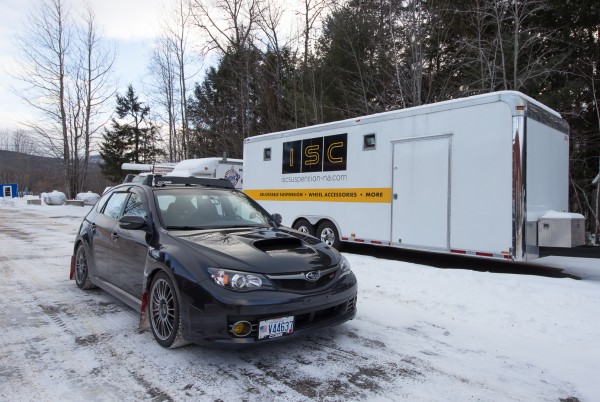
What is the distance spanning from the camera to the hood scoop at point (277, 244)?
150 inches

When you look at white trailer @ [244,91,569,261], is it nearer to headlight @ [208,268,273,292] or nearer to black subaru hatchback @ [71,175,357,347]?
black subaru hatchback @ [71,175,357,347]

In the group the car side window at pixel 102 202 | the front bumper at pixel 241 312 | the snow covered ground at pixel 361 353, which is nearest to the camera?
the snow covered ground at pixel 361 353

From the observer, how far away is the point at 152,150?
4978 cm

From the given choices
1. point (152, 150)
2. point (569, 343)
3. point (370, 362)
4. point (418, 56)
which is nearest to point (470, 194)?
point (569, 343)

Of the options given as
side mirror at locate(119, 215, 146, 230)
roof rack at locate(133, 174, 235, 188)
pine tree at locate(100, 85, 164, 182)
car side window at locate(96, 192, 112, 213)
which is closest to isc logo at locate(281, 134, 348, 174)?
roof rack at locate(133, 174, 235, 188)

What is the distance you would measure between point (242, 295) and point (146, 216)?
1.79 meters

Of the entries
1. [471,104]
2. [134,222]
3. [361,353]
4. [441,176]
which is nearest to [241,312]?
[361,353]

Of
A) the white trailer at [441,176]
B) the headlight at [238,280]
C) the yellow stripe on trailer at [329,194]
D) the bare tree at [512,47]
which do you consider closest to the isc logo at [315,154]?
the white trailer at [441,176]

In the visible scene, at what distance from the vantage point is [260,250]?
369cm

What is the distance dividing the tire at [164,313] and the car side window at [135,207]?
90cm

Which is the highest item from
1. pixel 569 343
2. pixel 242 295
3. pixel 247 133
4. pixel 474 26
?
pixel 474 26

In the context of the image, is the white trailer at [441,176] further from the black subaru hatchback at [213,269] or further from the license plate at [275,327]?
the license plate at [275,327]

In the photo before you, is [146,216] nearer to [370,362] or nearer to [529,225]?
[370,362]

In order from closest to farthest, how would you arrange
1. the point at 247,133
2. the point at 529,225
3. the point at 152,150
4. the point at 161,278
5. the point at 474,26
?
the point at 161,278
the point at 529,225
the point at 474,26
the point at 247,133
the point at 152,150
